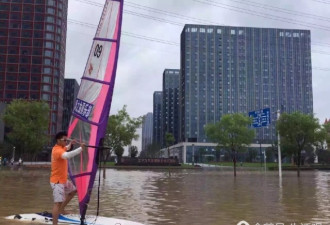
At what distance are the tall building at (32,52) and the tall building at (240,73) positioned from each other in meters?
62.6

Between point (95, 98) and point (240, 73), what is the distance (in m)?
164

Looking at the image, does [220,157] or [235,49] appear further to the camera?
[235,49]

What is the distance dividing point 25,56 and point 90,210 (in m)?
111

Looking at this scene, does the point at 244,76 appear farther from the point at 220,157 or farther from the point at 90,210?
the point at 90,210

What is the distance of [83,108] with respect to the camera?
8109 millimetres

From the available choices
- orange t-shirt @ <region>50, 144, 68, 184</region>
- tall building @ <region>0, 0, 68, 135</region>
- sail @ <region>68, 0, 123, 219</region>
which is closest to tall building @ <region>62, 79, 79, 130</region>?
tall building @ <region>0, 0, 68, 135</region>

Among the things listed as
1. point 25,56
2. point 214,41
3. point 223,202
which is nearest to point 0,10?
point 25,56

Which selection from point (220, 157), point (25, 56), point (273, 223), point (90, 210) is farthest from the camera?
point (220, 157)

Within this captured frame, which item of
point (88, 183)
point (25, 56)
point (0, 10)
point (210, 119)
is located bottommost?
point (88, 183)

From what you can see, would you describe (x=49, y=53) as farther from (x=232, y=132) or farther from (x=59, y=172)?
(x=59, y=172)

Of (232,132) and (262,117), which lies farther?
(232,132)

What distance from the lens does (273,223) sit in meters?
9.41

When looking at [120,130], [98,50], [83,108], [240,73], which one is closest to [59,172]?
[83,108]

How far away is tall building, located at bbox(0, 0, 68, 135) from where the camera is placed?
11162 cm
